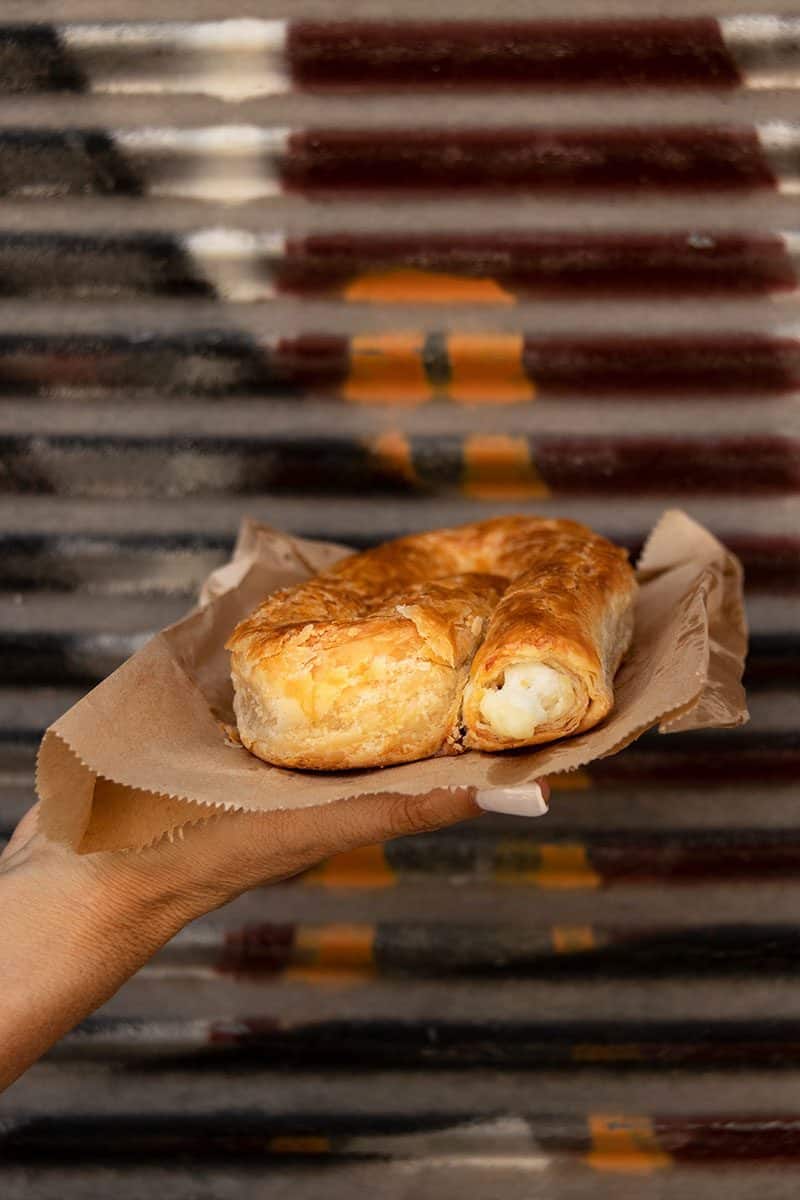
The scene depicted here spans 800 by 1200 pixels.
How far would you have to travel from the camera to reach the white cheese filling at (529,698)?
1.60 meters

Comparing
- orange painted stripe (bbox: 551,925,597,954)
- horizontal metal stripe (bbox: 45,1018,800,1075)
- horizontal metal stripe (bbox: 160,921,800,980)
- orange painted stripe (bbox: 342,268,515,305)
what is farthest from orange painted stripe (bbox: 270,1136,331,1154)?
orange painted stripe (bbox: 342,268,515,305)

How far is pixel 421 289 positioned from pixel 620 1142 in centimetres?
224

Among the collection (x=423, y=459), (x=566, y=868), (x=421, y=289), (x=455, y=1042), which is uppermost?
(x=421, y=289)

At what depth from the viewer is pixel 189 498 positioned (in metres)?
2.71

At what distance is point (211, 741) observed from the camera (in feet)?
5.95

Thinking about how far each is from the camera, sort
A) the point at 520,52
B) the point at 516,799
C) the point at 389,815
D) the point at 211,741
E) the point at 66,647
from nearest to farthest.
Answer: the point at 516,799
the point at 389,815
the point at 211,741
the point at 520,52
the point at 66,647

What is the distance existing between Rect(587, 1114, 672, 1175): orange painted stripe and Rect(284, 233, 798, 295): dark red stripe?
83.3 inches

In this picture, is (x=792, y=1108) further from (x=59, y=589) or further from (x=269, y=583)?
(x=59, y=589)

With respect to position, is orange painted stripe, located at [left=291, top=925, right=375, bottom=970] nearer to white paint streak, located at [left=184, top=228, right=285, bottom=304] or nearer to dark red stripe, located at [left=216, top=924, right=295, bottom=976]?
dark red stripe, located at [left=216, top=924, right=295, bottom=976]

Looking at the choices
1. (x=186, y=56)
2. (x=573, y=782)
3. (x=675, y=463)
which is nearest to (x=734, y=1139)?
(x=573, y=782)

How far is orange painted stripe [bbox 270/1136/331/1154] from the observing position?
2824 millimetres

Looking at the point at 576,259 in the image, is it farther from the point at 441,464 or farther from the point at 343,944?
the point at 343,944

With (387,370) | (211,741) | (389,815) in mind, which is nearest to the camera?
(389,815)

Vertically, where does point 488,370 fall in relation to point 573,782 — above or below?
above
